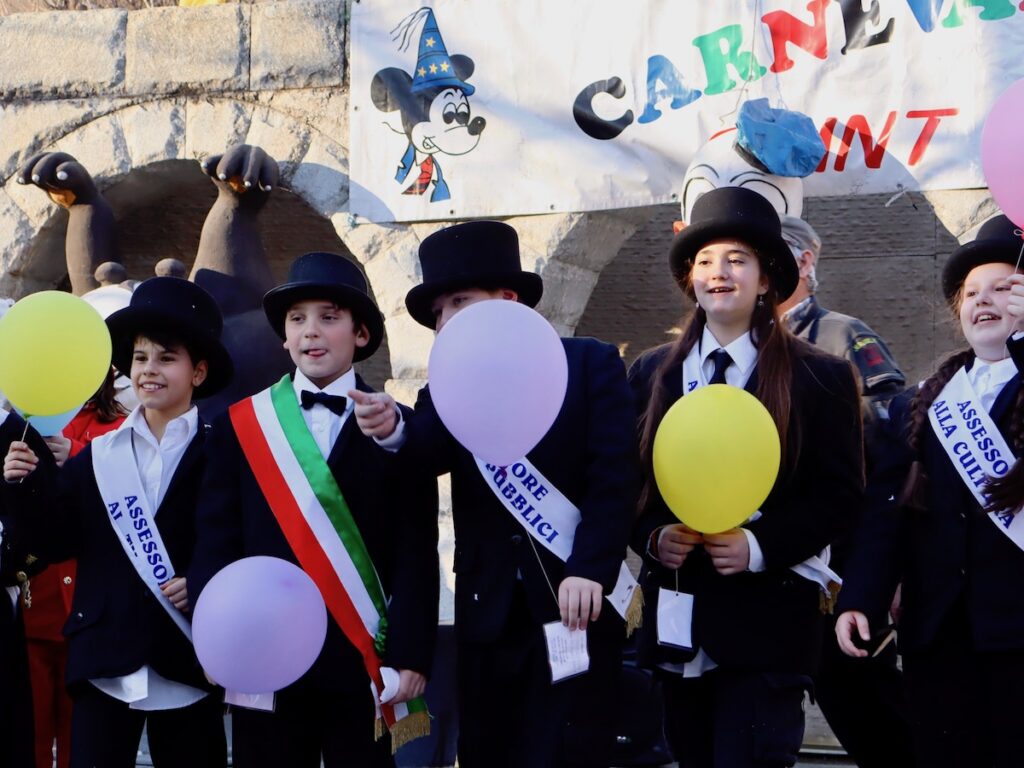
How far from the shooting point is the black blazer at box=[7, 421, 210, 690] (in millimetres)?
3574

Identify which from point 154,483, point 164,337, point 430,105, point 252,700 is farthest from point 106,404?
point 430,105

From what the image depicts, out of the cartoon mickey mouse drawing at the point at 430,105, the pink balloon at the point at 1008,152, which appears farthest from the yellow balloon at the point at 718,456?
the cartoon mickey mouse drawing at the point at 430,105

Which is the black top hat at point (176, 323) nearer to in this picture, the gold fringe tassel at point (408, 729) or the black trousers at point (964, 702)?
the gold fringe tassel at point (408, 729)

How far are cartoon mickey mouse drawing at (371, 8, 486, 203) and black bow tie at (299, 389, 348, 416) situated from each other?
8.88 feet

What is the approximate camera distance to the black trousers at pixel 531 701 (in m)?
3.18

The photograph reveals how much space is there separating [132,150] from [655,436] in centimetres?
391

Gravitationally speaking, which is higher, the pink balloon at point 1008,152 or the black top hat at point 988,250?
the pink balloon at point 1008,152

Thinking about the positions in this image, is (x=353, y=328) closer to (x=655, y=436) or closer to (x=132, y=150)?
(x=655, y=436)

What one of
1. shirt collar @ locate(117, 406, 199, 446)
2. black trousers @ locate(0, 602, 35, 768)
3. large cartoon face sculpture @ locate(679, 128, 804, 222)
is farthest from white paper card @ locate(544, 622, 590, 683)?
large cartoon face sculpture @ locate(679, 128, 804, 222)

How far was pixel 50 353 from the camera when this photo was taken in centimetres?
357

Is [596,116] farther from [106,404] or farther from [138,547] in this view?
[138,547]

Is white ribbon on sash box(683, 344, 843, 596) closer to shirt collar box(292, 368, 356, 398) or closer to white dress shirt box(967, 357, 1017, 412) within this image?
white dress shirt box(967, 357, 1017, 412)

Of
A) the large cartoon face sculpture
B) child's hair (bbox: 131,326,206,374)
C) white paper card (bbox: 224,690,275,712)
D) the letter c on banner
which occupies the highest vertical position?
the letter c on banner

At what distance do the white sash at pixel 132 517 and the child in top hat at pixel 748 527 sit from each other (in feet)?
3.56
